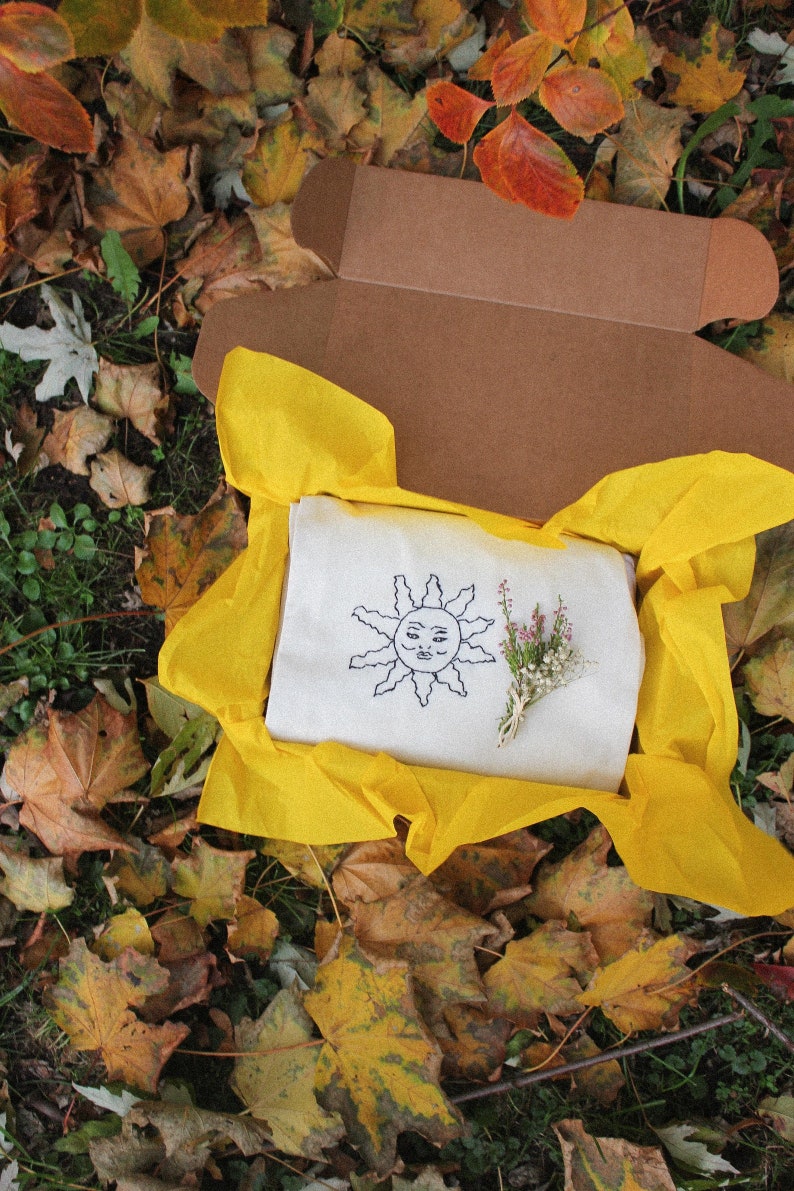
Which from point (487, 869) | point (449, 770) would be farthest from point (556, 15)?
point (487, 869)

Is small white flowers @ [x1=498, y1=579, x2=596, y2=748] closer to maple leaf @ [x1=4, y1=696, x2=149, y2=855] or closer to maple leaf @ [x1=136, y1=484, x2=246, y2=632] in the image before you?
maple leaf @ [x1=136, y1=484, x2=246, y2=632]

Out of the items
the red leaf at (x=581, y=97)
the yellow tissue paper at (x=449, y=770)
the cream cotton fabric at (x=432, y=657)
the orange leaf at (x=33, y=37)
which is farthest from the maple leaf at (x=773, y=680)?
the orange leaf at (x=33, y=37)

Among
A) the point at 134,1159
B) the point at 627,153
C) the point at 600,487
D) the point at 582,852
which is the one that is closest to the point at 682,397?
the point at 600,487

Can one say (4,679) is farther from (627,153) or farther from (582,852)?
(627,153)

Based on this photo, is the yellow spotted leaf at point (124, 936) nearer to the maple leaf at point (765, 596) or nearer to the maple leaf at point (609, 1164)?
the maple leaf at point (609, 1164)

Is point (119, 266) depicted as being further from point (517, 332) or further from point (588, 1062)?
point (588, 1062)
